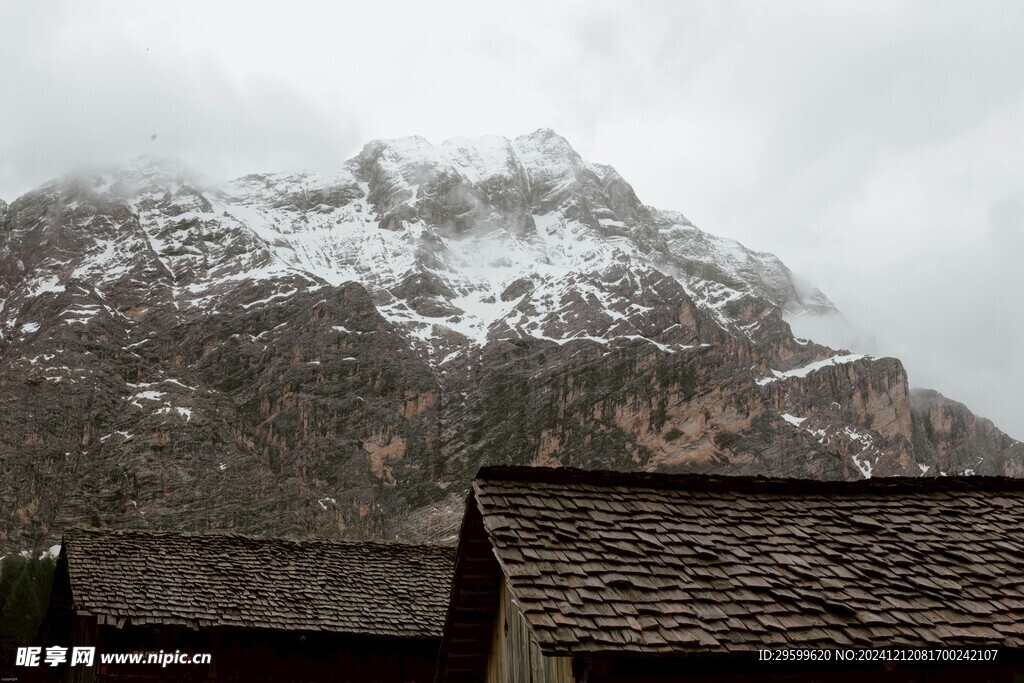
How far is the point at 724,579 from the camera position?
8.92 m

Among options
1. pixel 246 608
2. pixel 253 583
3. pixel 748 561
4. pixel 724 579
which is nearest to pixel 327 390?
pixel 253 583

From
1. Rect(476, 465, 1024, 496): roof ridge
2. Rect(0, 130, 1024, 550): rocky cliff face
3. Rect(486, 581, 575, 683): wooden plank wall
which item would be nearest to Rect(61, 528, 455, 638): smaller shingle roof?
Rect(486, 581, 575, 683): wooden plank wall

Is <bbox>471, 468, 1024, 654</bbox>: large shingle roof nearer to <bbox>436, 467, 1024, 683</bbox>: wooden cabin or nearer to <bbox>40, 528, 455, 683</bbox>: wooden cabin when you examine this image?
<bbox>436, 467, 1024, 683</bbox>: wooden cabin

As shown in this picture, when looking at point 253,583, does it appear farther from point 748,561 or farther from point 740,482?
point 748,561

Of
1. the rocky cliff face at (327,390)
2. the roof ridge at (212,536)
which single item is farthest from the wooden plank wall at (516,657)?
the rocky cliff face at (327,390)

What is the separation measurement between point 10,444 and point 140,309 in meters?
35.9

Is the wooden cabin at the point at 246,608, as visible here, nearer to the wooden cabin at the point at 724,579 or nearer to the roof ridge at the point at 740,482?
the wooden cabin at the point at 724,579

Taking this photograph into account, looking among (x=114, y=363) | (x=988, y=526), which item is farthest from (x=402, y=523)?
(x=988, y=526)

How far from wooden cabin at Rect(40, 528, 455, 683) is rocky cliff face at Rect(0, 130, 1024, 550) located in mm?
108484

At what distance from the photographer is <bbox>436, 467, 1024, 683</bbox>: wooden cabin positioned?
8156mm

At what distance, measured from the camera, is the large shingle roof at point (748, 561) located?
8172mm

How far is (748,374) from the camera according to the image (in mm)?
172500

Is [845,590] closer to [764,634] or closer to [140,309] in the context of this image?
[764,634]

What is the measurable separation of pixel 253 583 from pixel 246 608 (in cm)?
86
